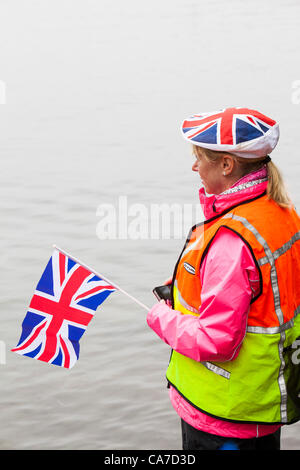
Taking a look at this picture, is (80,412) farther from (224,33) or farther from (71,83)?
(224,33)

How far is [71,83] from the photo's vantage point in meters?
16.1

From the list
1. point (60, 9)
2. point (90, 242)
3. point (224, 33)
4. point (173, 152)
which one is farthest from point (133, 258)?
point (60, 9)

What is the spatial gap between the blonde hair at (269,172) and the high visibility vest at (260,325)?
0.02 m

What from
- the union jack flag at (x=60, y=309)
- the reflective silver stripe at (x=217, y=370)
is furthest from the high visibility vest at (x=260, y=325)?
the union jack flag at (x=60, y=309)

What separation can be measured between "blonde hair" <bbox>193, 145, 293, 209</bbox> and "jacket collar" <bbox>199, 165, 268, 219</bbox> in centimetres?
2

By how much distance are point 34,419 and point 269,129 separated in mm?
2770

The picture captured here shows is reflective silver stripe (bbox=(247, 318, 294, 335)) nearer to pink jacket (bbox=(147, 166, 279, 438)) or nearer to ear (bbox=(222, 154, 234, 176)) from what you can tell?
pink jacket (bbox=(147, 166, 279, 438))

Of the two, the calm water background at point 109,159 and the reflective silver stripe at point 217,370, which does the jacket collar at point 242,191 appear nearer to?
the reflective silver stripe at point 217,370

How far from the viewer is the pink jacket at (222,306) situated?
2732 mm

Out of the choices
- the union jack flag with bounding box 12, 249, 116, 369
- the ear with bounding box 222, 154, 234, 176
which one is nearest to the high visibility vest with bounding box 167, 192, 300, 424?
the ear with bounding box 222, 154, 234, 176

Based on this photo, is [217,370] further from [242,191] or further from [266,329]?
[242,191]

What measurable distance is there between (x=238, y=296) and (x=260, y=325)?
15 cm

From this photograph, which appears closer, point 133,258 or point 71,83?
point 133,258

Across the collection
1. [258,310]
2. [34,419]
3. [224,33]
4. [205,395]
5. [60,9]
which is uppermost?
[60,9]
